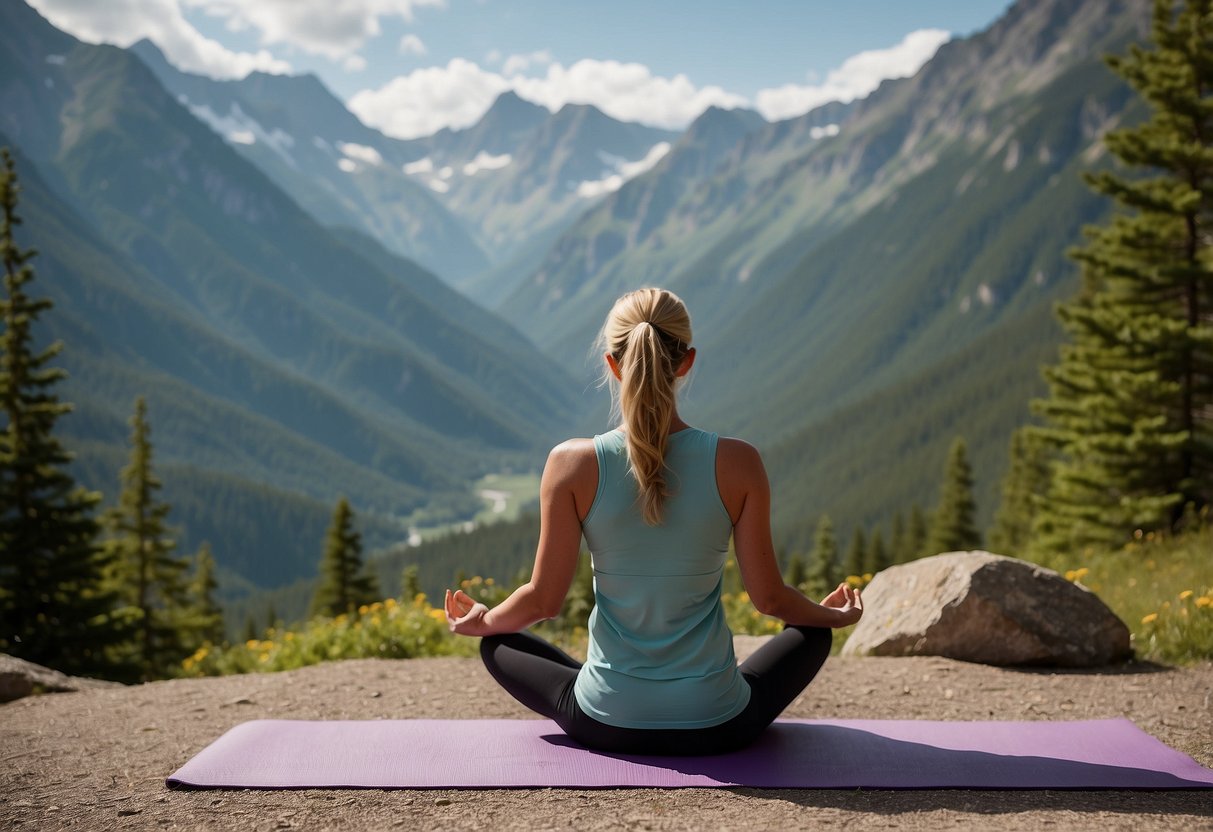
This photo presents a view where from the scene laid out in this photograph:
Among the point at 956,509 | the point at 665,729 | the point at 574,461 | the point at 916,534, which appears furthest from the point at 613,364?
the point at 916,534

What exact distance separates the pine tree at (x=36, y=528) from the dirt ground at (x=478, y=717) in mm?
15603

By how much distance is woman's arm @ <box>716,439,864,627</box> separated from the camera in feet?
16.8

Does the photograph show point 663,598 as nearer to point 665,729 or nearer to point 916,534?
point 665,729

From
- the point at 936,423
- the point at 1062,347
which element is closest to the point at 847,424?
the point at 936,423

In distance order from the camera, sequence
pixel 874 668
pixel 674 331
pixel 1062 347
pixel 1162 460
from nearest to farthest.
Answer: pixel 674 331 → pixel 874 668 → pixel 1162 460 → pixel 1062 347

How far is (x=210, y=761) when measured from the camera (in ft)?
19.2

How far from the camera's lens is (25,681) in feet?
28.3

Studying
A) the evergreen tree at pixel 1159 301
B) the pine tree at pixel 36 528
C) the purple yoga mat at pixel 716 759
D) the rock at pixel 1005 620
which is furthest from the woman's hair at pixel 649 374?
the pine tree at pixel 36 528

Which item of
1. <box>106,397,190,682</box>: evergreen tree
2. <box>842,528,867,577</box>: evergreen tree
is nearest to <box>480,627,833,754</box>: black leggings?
<box>106,397,190,682</box>: evergreen tree

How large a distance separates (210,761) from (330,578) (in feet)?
107

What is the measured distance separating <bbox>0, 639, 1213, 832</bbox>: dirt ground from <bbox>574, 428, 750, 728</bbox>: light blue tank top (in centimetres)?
48

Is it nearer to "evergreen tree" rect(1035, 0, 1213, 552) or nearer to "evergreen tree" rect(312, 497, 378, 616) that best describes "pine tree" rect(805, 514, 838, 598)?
"evergreen tree" rect(312, 497, 378, 616)

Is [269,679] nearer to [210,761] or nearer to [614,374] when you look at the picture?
[210,761]

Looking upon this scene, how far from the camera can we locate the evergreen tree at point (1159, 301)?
15789mm
